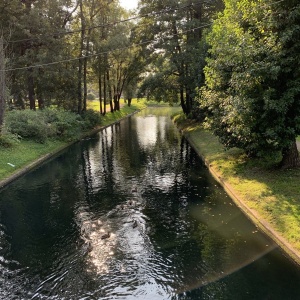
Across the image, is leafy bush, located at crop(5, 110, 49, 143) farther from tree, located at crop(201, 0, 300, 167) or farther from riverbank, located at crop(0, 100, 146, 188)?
tree, located at crop(201, 0, 300, 167)

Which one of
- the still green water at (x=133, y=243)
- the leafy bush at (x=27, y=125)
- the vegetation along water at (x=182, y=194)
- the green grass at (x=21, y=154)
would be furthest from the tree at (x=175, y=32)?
the still green water at (x=133, y=243)

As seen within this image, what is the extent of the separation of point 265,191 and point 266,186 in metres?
0.54

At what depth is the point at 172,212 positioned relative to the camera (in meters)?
13.4

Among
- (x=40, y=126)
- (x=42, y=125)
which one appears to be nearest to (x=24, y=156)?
(x=40, y=126)

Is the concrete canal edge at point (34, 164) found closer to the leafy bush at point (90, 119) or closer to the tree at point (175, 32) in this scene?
the leafy bush at point (90, 119)

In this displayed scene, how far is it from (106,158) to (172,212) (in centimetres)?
1171

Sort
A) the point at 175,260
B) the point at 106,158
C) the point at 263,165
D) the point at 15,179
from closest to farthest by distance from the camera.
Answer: the point at 175,260, the point at 263,165, the point at 15,179, the point at 106,158

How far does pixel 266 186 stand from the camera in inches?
561

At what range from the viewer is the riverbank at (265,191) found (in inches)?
415

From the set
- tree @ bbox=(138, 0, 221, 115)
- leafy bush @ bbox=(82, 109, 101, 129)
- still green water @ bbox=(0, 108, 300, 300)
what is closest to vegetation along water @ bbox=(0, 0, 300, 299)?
still green water @ bbox=(0, 108, 300, 300)

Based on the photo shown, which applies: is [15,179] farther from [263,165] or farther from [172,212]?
[263,165]

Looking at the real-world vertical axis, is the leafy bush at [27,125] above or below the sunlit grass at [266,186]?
above

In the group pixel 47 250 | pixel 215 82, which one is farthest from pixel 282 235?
pixel 215 82

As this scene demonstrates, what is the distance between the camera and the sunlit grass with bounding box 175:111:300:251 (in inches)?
435
